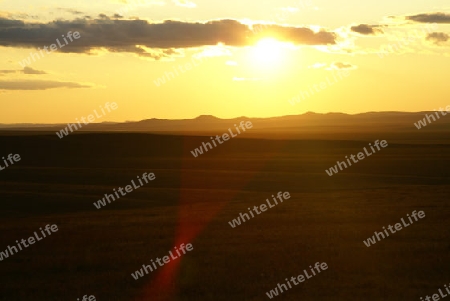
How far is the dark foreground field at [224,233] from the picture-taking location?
49.5ft

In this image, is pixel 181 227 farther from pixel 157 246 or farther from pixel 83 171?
pixel 83 171

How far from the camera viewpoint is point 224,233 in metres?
21.9

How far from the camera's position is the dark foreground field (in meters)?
15.1
